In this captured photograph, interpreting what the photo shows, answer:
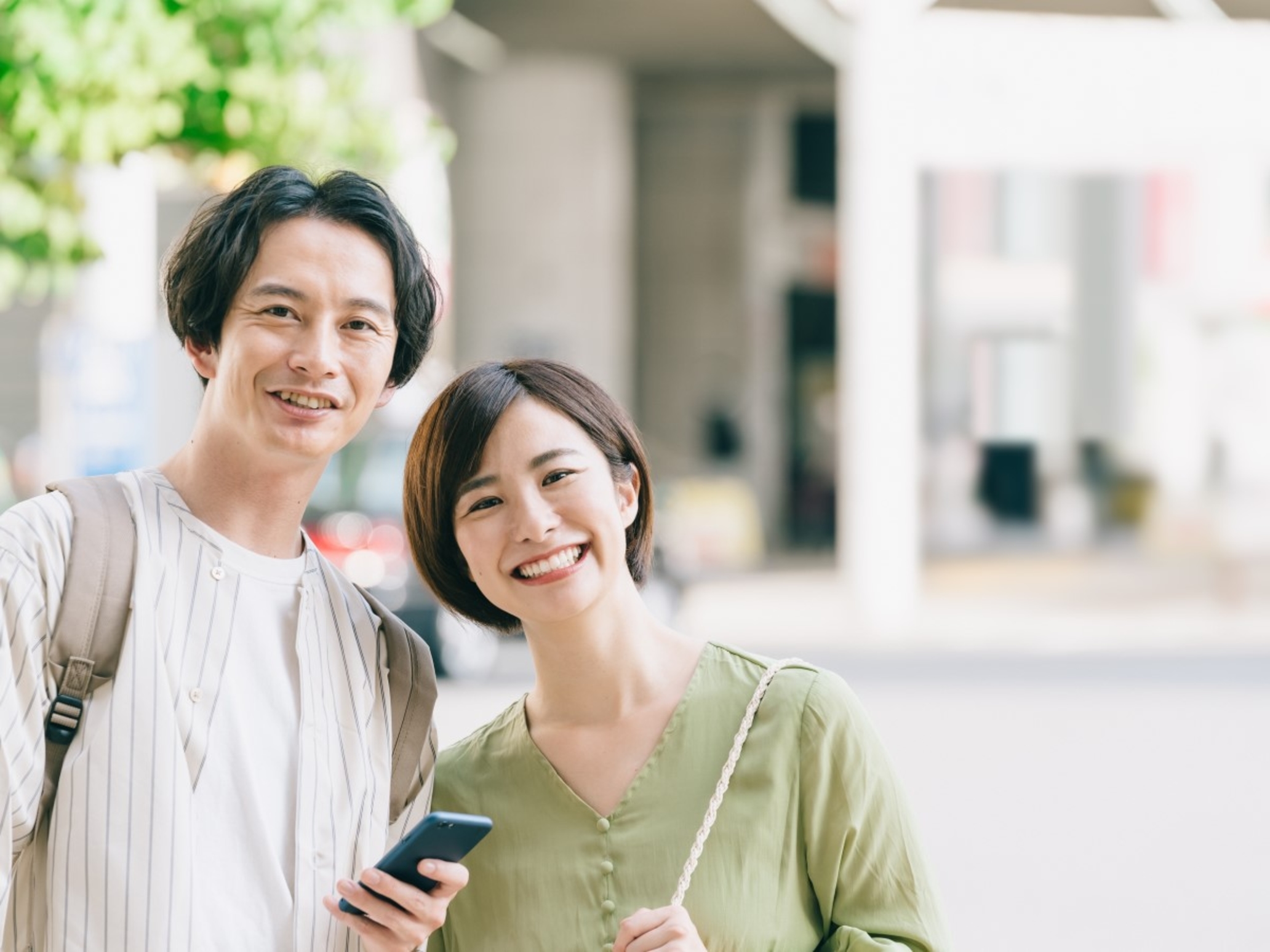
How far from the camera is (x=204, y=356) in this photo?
2.60 meters

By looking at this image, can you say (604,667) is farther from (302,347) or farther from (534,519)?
(302,347)

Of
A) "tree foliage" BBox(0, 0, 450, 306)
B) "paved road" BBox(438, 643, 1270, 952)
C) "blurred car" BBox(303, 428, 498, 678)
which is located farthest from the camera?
"blurred car" BBox(303, 428, 498, 678)

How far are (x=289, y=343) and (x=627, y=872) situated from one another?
0.87 metres

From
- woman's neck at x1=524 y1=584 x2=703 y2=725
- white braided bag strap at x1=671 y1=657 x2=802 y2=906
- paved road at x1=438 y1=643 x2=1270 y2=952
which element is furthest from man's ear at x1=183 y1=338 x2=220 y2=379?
paved road at x1=438 y1=643 x2=1270 y2=952

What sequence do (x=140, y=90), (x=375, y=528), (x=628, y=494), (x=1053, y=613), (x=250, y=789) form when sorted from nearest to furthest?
1. (x=250, y=789)
2. (x=628, y=494)
3. (x=140, y=90)
4. (x=375, y=528)
5. (x=1053, y=613)

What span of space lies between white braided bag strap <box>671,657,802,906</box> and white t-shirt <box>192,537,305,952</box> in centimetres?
52

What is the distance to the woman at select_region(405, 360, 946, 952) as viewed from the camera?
2.41 metres

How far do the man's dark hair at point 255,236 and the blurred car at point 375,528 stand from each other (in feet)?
28.6

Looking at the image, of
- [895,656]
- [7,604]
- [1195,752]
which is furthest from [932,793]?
[7,604]

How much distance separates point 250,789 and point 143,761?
0.50 ft

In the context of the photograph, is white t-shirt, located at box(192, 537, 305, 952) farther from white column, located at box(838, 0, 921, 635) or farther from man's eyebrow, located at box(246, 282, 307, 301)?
white column, located at box(838, 0, 921, 635)

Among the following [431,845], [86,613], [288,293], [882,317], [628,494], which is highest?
[882,317]

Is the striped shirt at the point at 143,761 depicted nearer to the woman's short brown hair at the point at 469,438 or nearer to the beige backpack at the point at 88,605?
the beige backpack at the point at 88,605

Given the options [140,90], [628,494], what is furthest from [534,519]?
[140,90]
